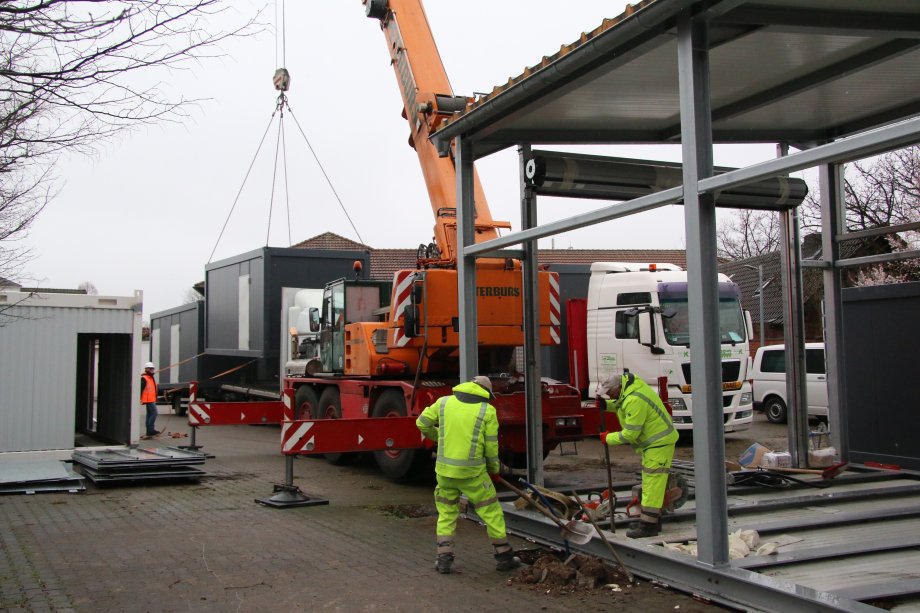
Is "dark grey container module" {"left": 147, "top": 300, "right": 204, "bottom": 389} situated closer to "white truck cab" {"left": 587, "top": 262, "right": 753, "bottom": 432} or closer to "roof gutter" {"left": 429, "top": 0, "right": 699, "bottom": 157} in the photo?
"white truck cab" {"left": 587, "top": 262, "right": 753, "bottom": 432}

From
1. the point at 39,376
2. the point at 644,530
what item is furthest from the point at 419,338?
the point at 39,376

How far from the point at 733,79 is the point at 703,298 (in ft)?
9.73

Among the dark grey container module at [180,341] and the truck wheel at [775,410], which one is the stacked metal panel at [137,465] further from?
the truck wheel at [775,410]

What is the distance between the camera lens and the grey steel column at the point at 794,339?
31.2ft

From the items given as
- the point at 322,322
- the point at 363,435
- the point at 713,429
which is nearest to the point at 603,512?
the point at 713,429

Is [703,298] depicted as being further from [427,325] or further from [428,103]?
[428,103]

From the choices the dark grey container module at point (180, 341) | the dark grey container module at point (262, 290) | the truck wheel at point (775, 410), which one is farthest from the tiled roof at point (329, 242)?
the truck wheel at point (775, 410)

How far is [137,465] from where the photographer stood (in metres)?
11.0

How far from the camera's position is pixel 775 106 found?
8.60 metres

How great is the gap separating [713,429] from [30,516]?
7000mm

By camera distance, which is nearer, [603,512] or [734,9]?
[734,9]

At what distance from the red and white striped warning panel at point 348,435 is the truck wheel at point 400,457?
0.68 m

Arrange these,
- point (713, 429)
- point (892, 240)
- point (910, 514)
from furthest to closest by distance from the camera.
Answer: point (892, 240)
point (910, 514)
point (713, 429)

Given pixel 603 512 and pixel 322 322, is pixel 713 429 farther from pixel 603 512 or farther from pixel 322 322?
pixel 322 322
